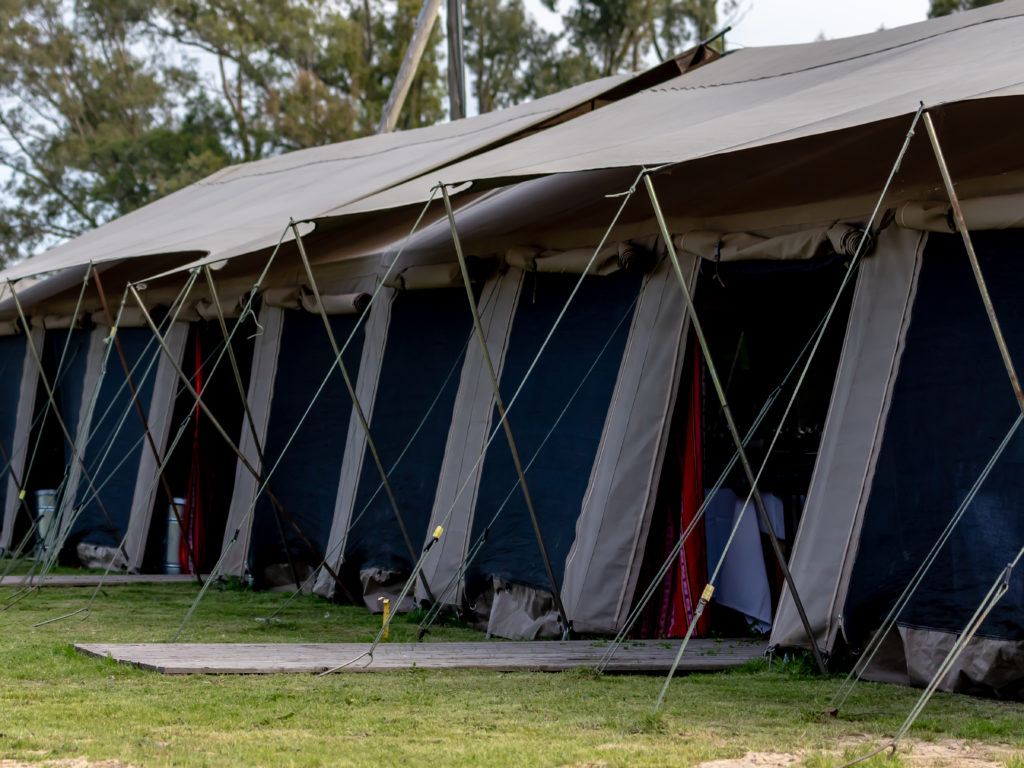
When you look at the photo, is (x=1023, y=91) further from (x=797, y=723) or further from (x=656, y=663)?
(x=656, y=663)

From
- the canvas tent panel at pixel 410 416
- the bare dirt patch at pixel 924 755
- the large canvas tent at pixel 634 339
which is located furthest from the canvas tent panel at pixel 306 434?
the bare dirt patch at pixel 924 755

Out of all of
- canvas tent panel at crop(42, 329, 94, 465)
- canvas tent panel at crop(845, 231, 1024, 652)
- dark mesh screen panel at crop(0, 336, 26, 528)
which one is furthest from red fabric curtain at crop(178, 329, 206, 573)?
canvas tent panel at crop(845, 231, 1024, 652)

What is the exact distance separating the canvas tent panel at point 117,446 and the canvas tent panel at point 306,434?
138 cm

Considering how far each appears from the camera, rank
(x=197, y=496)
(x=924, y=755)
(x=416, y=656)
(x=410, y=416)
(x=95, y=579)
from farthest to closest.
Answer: (x=197, y=496)
(x=95, y=579)
(x=410, y=416)
(x=416, y=656)
(x=924, y=755)

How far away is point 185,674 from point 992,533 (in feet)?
8.72

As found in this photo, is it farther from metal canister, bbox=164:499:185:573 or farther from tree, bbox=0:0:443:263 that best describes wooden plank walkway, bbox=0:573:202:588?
tree, bbox=0:0:443:263

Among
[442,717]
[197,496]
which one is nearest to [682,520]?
[442,717]

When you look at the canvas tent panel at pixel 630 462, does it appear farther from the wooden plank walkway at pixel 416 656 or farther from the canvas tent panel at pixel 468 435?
the canvas tent panel at pixel 468 435

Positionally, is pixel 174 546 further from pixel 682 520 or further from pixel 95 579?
pixel 682 520

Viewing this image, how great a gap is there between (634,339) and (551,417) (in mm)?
571

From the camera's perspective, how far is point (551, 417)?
5680 millimetres

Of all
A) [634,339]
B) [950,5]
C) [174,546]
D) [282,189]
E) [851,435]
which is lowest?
[174,546]

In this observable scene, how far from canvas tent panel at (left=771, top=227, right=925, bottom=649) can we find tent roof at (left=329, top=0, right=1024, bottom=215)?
0.60 meters

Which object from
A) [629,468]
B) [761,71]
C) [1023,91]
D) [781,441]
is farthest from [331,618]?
[1023,91]
